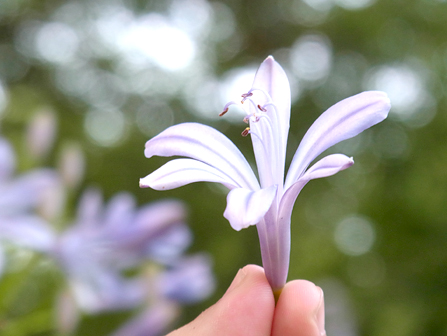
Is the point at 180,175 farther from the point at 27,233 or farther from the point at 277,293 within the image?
the point at 27,233

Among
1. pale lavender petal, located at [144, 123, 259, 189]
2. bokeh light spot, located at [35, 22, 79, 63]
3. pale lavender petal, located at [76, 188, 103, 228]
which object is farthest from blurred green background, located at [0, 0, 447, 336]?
pale lavender petal, located at [144, 123, 259, 189]

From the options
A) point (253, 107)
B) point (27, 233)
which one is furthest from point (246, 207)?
point (27, 233)

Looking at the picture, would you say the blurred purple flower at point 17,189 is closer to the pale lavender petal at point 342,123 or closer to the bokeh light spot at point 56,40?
the pale lavender petal at point 342,123

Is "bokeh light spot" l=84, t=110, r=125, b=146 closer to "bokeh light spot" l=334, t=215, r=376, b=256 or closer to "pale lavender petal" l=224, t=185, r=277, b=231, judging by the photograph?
"bokeh light spot" l=334, t=215, r=376, b=256

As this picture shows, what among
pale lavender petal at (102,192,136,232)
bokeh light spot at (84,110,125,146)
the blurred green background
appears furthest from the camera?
bokeh light spot at (84,110,125,146)

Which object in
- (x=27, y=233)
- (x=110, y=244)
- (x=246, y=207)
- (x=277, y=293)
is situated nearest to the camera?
(x=246, y=207)
